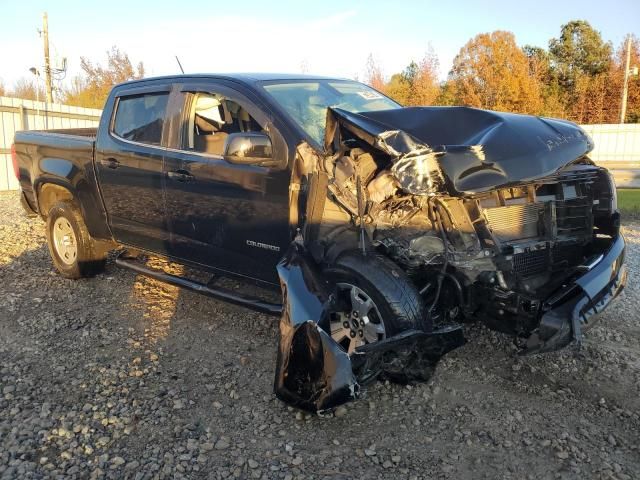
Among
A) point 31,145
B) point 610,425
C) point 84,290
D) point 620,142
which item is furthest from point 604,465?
point 620,142

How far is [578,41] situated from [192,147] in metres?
37.1

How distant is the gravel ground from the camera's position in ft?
9.46

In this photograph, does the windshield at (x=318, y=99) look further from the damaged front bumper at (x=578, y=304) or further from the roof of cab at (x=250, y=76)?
the damaged front bumper at (x=578, y=304)

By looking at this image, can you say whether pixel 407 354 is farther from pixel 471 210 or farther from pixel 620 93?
pixel 620 93

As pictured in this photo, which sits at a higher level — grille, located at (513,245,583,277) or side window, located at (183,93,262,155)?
side window, located at (183,93,262,155)

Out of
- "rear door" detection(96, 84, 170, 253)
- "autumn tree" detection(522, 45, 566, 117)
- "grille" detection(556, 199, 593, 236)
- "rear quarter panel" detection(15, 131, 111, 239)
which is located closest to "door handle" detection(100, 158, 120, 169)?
"rear door" detection(96, 84, 170, 253)

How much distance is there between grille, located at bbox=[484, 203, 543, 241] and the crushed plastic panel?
777mm

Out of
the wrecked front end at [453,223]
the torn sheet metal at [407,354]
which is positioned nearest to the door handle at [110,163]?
the wrecked front end at [453,223]

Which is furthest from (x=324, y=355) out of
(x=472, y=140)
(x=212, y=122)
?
(x=212, y=122)

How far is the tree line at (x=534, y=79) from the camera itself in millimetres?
28609

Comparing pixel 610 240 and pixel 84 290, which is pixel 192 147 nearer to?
pixel 84 290

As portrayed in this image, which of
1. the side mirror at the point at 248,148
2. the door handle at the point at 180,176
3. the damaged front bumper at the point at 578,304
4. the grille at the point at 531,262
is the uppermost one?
the side mirror at the point at 248,148

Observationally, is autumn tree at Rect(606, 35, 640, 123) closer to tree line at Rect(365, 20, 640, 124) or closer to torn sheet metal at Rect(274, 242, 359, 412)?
tree line at Rect(365, 20, 640, 124)

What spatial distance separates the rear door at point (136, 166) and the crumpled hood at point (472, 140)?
6.39 ft
